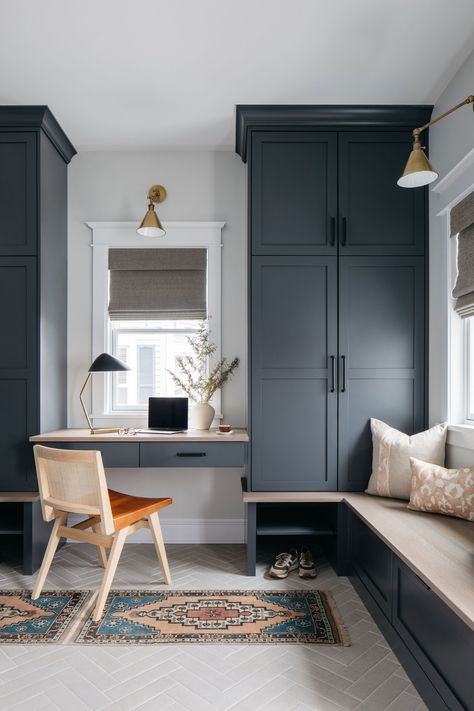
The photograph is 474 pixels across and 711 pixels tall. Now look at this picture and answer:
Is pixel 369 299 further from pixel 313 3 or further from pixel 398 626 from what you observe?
pixel 398 626

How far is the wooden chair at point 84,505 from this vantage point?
2586 millimetres

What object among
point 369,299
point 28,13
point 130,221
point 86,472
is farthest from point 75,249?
point 369,299

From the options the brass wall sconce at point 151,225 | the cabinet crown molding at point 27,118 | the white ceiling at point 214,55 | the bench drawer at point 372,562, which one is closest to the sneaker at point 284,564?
the bench drawer at point 372,562

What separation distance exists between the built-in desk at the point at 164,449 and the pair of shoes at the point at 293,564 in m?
0.64

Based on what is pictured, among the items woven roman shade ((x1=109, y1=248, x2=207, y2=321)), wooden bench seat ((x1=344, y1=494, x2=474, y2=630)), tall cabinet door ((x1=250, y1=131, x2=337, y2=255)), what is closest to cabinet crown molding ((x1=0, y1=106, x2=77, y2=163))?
woven roman shade ((x1=109, y1=248, x2=207, y2=321))

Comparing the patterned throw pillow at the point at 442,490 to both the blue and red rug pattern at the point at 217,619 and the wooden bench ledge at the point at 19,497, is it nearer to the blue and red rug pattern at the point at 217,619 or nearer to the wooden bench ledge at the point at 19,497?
the blue and red rug pattern at the point at 217,619

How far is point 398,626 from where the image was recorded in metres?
2.21

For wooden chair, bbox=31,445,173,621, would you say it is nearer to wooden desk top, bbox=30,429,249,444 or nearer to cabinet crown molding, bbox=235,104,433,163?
wooden desk top, bbox=30,429,249,444

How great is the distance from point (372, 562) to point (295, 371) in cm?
117

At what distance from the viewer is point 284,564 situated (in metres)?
3.15

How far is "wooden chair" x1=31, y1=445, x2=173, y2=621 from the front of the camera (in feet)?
8.48

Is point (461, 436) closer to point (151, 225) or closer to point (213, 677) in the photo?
point (213, 677)

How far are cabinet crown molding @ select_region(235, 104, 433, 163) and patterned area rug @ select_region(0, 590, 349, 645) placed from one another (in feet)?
9.14

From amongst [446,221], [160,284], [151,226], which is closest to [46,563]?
[160,284]
